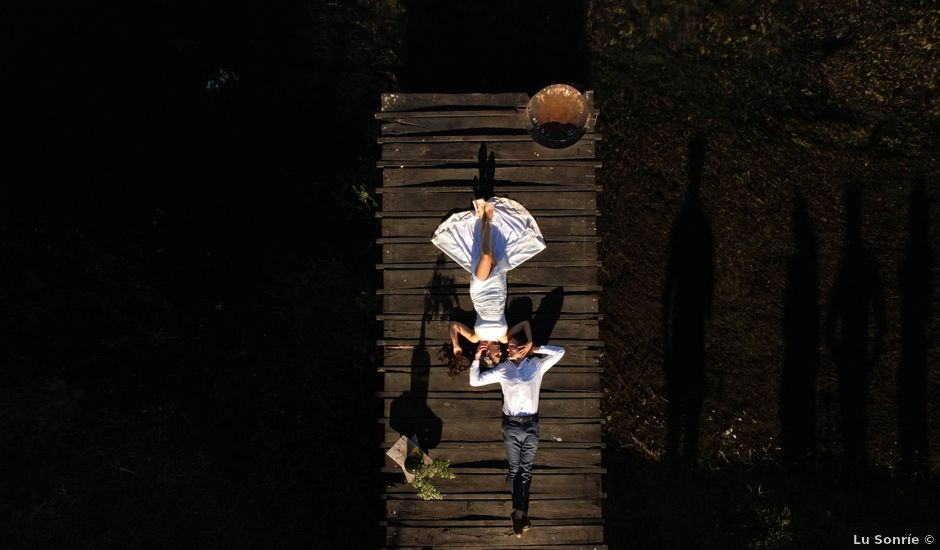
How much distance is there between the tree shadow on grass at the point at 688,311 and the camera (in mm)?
7559

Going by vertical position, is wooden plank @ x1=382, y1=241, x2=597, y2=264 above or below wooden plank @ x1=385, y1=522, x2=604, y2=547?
above

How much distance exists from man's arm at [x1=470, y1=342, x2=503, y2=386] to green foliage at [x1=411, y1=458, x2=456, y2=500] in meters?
0.95

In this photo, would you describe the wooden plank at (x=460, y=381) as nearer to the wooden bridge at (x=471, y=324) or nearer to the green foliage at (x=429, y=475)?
the wooden bridge at (x=471, y=324)

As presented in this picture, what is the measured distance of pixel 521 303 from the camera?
650cm

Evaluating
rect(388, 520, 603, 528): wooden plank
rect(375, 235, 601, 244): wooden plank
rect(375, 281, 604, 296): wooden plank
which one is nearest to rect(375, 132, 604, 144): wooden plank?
rect(375, 235, 601, 244): wooden plank

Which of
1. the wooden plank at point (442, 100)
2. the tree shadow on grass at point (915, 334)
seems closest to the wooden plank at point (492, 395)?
the wooden plank at point (442, 100)

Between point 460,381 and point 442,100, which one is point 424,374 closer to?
point 460,381

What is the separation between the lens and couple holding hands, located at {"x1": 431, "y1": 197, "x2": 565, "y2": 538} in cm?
617

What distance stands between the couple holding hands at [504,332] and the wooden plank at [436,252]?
15 cm

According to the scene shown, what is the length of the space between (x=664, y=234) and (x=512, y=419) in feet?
10.8

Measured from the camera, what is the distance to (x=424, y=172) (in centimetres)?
654

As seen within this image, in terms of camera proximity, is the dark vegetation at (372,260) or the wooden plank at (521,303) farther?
the dark vegetation at (372,260)

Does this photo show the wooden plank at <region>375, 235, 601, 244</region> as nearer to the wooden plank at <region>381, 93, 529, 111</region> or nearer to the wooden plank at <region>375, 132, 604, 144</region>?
the wooden plank at <region>375, 132, 604, 144</region>

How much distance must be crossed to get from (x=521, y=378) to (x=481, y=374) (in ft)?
1.39
